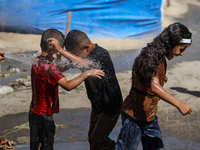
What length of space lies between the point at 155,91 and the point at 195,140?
2.10m

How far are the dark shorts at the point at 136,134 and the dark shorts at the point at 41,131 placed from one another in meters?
0.68

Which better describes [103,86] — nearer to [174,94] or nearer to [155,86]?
[155,86]

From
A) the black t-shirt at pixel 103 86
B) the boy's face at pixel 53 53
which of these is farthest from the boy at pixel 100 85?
the boy's face at pixel 53 53

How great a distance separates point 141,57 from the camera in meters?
2.69

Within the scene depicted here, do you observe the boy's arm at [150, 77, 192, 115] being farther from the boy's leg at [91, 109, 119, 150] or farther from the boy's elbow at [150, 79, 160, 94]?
the boy's leg at [91, 109, 119, 150]

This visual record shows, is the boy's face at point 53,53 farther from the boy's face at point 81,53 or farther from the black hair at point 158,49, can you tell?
the black hair at point 158,49

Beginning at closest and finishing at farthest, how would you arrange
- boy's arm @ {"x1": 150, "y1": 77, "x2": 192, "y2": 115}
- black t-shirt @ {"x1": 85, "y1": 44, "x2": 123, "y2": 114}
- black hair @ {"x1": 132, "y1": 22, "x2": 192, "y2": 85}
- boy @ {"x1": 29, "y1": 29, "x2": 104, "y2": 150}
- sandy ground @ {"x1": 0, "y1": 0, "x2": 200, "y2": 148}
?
boy's arm @ {"x1": 150, "y1": 77, "x2": 192, "y2": 115}
black hair @ {"x1": 132, "y1": 22, "x2": 192, "y2": 85}
boy @ {"x1": 29, "y1": 29, "x2": 104, "y2": 150}
black t-shirt @ {"x1": 85, "y1": 44, "x2": 123, "y2": 114}
sandy ground @ {"x1": 0, "y1": 0, "x2": 200, "y2": 148}

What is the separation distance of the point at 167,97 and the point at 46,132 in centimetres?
123

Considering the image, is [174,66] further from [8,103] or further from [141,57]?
[141,57]

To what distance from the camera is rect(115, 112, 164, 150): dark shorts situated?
2787mm

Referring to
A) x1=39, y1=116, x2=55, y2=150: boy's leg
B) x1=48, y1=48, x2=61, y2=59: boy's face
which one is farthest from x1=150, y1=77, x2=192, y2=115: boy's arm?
x1=39, y1=116, x2=55, y2=150: boy's leg

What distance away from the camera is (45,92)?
303cm

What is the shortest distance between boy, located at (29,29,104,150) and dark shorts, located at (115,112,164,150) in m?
0.51

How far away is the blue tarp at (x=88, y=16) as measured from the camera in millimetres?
12359
